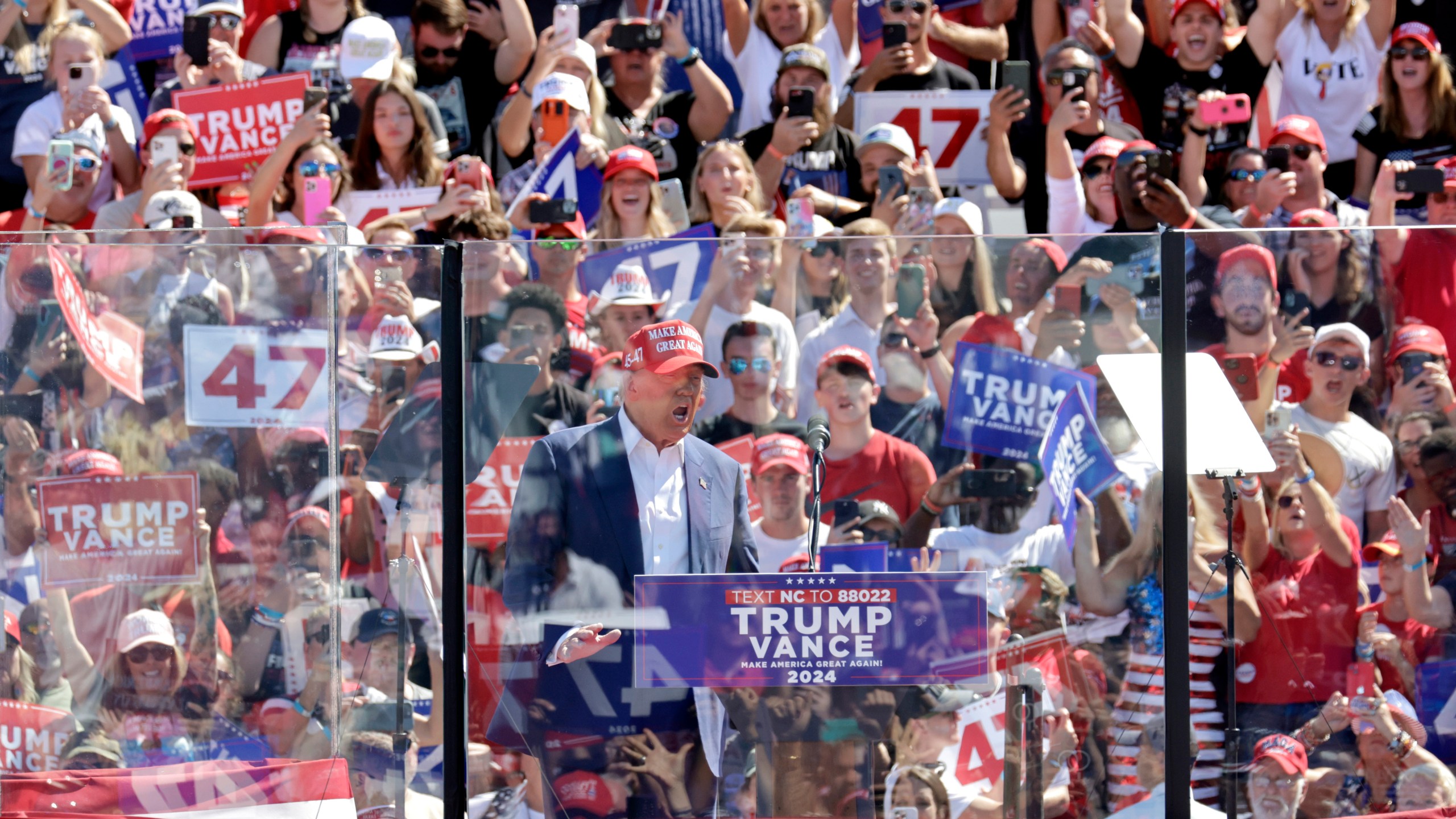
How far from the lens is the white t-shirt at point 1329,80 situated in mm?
7934

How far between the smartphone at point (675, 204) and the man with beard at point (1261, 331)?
10.9ft

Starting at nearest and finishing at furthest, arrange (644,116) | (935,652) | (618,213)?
1. (935,652)
2. (618,213)
3. (644,116)

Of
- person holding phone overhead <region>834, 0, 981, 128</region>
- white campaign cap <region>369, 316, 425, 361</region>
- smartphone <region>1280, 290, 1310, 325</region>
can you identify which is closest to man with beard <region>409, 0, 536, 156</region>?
person holding phone overhead <region>834, 0, 981, 128</region>

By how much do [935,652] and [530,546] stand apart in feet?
3.47

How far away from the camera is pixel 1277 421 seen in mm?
4145

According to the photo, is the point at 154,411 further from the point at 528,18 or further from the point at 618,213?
the point at 528,18

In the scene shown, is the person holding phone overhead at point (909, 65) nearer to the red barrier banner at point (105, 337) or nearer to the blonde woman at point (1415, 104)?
the blonde woman at point (1415, 104)

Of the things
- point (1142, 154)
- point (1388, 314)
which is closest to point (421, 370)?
point (1388, 314)

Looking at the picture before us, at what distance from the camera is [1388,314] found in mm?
4109

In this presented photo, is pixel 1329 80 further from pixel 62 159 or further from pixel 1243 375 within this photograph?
pixel 62 159

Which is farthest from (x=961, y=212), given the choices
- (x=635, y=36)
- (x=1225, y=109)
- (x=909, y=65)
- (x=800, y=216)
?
(x=635, y=36)

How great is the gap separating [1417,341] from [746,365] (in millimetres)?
1692

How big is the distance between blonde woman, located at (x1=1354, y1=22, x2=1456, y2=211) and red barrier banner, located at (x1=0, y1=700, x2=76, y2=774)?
6.07 meters

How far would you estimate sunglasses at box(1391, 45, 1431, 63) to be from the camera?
7531 millimetres
